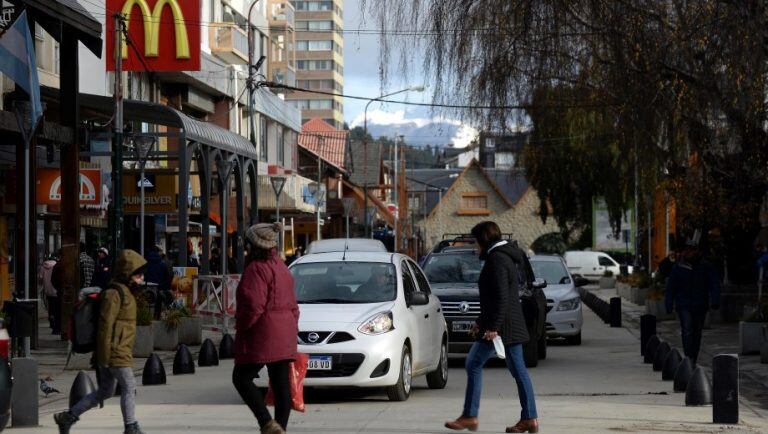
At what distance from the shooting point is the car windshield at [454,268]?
68.2 ft

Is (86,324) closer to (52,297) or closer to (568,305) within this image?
(568,305)

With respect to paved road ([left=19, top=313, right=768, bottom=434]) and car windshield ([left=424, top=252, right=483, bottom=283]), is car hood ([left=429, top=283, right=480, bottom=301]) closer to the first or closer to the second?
car windshield ([left=424, top=252, right=483, bottom=283])

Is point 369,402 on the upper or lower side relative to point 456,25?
lower

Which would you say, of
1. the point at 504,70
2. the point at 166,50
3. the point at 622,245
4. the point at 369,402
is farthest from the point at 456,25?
the point at 622,245

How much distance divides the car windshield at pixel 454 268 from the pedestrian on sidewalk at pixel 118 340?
33.5ft

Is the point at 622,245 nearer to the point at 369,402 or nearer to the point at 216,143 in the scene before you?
the point at 216,143

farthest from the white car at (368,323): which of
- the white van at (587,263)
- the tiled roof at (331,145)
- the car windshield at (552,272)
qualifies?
the tiled roof at (331,145)

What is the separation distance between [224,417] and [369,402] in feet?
6.31

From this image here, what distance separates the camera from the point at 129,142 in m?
32.2

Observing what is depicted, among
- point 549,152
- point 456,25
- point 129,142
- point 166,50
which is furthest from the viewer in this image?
point 549,152

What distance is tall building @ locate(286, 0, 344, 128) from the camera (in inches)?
5699

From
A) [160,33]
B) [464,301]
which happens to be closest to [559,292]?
[464,301]

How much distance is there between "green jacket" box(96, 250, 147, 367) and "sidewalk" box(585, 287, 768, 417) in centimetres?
637

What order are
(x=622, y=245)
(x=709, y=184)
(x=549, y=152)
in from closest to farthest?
(x=709, y=184) → (x=549, y=152) → (x=622, y=245)
